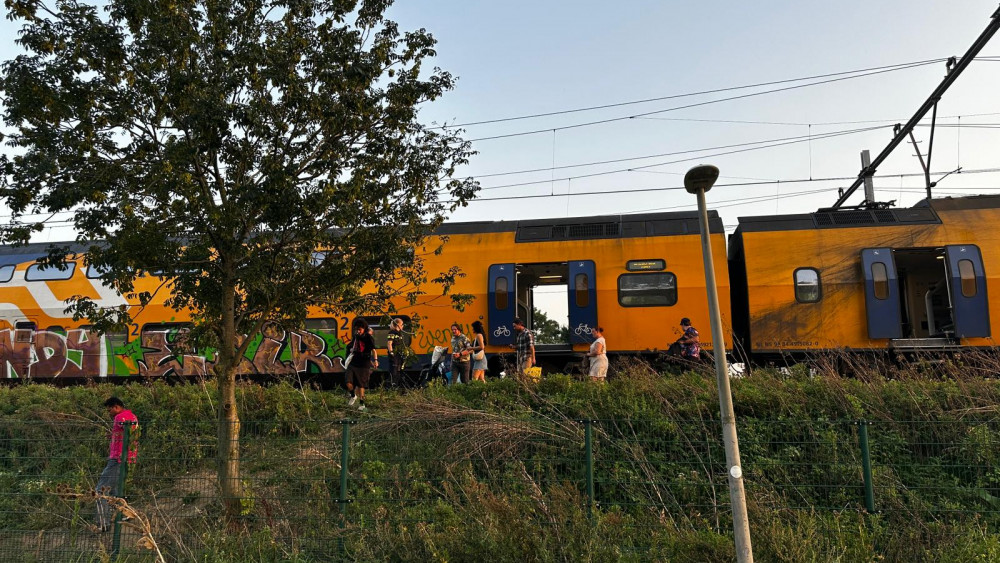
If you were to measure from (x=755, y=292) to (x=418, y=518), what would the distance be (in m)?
9.63

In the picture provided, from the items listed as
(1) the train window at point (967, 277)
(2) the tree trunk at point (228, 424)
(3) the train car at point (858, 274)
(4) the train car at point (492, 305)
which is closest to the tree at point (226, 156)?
(2) the tree trunk at point (228, 424)

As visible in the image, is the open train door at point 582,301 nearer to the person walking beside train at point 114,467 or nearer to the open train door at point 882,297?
the open train door at point 882,297

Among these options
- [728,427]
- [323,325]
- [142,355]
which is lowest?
[728,427]

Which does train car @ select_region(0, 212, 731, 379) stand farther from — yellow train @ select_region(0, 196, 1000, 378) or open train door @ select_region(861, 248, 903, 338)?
open train door @ select_region(861, 248, 903, 338)

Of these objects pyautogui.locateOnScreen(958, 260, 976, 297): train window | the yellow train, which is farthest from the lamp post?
pyautogui.locateOnScreen(958, 260, 976, 297): train window

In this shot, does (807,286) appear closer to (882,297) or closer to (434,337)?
(882,297)

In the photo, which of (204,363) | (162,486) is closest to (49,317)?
(204,363)

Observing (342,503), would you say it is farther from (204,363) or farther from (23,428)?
(204,363)

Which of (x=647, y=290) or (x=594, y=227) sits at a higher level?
(x=594, y=227)

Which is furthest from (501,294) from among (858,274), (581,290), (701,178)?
(701,178)

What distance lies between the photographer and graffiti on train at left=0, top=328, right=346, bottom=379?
15.8m

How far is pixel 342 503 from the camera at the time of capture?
737 cm

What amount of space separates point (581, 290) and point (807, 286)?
4630 millimetres

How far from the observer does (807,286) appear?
14.3 meters
